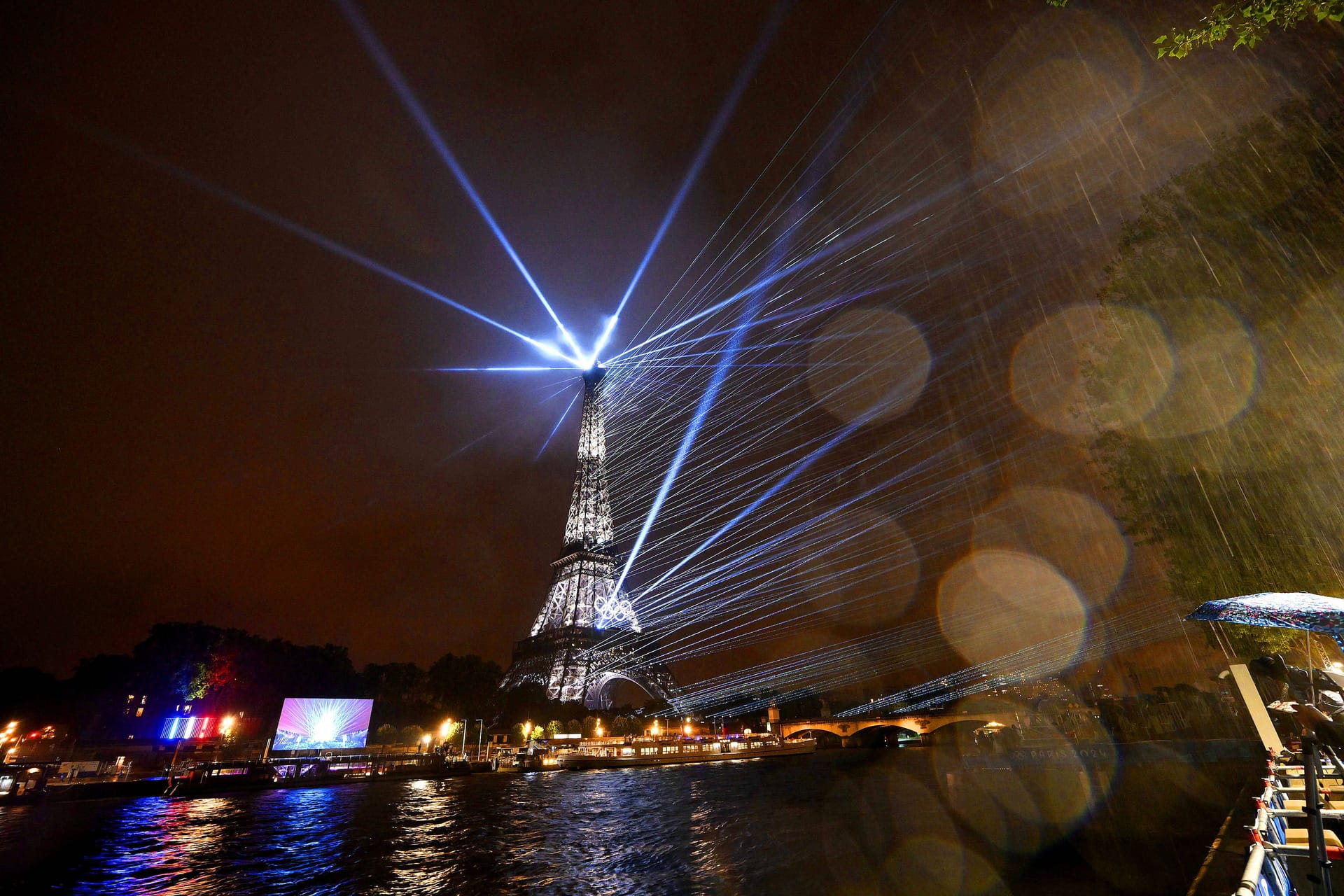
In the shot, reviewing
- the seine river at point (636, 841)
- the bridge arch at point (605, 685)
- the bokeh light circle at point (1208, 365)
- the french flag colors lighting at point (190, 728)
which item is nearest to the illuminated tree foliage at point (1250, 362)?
the bokeh light circle at point (1208, 365)

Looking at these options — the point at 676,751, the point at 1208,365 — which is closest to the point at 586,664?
the point at 676,751

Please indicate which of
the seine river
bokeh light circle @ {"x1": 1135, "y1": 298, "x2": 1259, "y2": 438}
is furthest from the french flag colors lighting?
bokeh light circle @ {"x1": 1135, "y1": 298, "x2": 1259, "y2": 438}

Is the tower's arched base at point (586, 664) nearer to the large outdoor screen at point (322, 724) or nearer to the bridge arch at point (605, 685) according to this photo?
the bridge arch at point (605, 685)

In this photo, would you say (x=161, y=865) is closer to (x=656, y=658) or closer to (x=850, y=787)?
(x=850, y=787)

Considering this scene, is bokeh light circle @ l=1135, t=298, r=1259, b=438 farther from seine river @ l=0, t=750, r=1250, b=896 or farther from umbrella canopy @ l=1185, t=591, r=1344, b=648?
seine river @ l=0, t=750, r=1250, b=896

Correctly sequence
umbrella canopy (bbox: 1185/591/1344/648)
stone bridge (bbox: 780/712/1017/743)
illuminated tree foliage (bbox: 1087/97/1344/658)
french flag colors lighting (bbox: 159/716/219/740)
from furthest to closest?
stone bridge (bbox: 780/712/1017/743), french flag colors lighting (bbox: 159/716/219/740), illuminated tree foliage (bbox: 1087/97/1344/658), umbrella canopy (bbox: 1185/591/1344/648)

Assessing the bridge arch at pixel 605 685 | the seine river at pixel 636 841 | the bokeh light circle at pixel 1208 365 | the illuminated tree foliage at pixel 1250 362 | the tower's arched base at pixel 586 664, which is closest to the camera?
the illuminated tree foliage at pixel 1250 362
